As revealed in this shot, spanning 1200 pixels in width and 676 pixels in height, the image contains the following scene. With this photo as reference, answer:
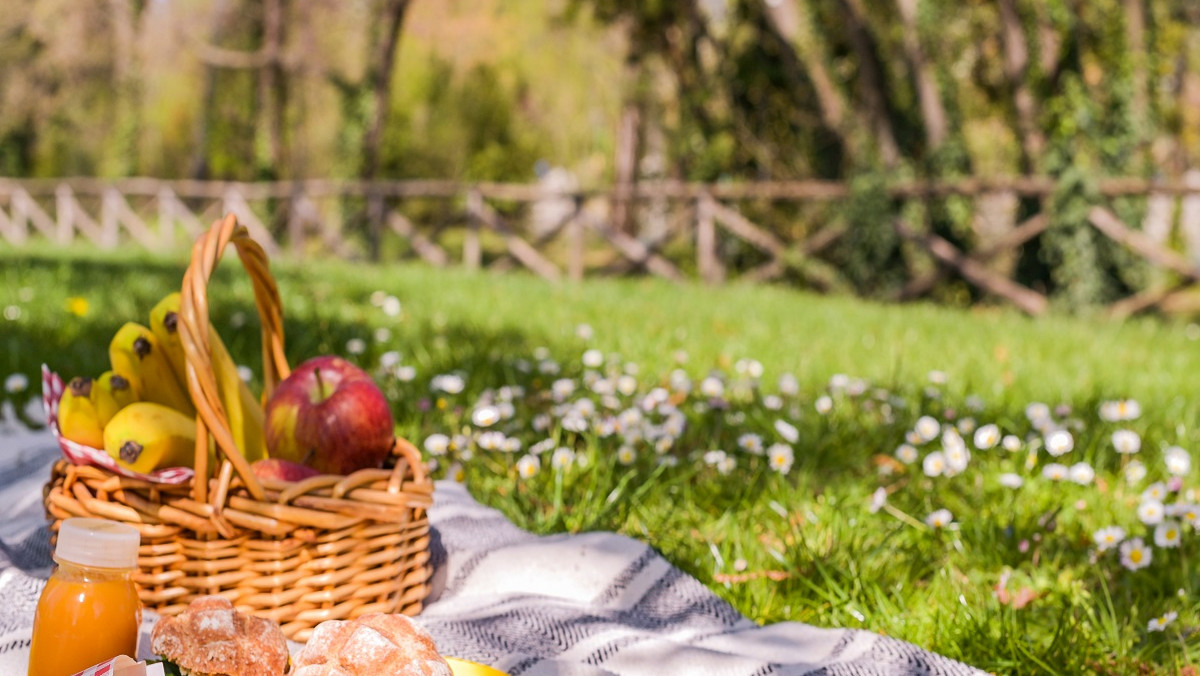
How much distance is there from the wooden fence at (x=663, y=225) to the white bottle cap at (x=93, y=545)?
8.12m

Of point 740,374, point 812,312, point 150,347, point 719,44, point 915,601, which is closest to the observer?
point 150,347

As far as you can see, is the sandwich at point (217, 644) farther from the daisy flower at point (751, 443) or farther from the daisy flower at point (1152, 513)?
the daisy flower at point (1152, 513)

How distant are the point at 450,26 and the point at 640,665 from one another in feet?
60.7

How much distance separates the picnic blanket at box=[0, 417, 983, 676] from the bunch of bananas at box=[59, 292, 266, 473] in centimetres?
26

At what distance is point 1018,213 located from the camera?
29.1ft

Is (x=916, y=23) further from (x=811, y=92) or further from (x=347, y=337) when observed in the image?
(x=347, y=337)

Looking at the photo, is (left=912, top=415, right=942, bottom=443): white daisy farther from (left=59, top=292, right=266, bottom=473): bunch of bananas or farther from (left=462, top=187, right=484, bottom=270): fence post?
(left=462, top=187, right=484, bottom=270): fence post

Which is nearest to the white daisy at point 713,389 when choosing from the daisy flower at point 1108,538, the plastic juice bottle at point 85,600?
the daisy flower at point 1108,538

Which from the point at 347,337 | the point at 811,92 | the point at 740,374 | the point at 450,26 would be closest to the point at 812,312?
the point at 740,374

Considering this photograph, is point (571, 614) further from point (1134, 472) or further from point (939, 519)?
point (1134, 472)

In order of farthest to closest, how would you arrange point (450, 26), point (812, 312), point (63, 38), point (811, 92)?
point (450, 26) < point (63, 38) < point (811, 92) < point (812, 312)

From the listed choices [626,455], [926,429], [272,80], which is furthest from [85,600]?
[272,80]

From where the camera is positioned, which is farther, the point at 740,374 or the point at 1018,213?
the point at 1018,213

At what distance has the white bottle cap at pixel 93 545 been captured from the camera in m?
1.25
